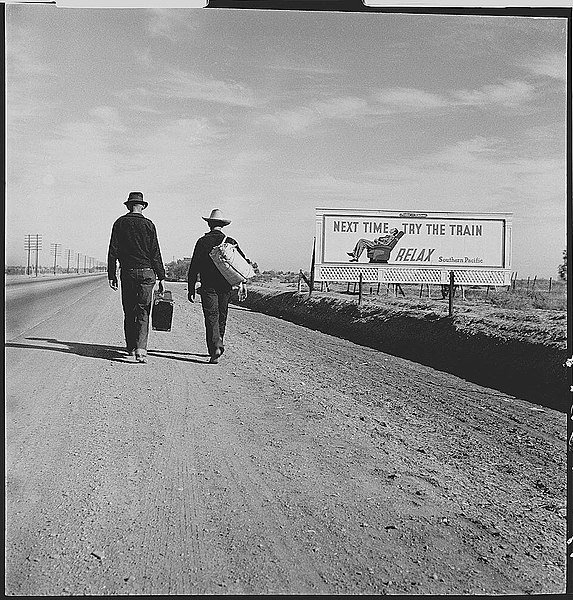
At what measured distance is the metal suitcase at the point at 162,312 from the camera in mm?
3775

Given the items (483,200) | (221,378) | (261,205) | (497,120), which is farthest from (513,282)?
(221,378)

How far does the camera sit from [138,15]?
356 centimetres

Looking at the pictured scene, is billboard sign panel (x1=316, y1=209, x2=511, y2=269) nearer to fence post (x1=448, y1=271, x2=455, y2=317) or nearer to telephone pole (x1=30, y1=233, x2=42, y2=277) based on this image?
fence post (x1=448, y1=271, x2=455, y2=317)

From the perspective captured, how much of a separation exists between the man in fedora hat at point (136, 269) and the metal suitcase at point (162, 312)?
5cm

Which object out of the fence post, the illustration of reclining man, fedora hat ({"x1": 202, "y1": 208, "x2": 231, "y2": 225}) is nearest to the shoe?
fedora hat ({"x1": 202, "y1": 208, "x2": 231, "y2": 225})

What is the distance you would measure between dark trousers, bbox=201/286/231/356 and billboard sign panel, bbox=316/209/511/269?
60 centimetres

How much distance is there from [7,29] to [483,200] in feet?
8.70

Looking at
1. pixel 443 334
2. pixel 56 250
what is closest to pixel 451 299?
pixel 443 334

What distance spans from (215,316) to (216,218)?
568mm

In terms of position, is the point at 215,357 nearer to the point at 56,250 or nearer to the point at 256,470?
the point at 256,470

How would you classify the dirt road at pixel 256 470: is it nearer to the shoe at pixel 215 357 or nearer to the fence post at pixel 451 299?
the shoe at pixel 215 357

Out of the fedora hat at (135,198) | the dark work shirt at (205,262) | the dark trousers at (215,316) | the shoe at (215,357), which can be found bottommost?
the shoe at (215,357)

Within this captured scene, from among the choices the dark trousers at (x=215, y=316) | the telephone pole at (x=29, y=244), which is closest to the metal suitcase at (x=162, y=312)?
the dark trousers at (x=215, y=316)

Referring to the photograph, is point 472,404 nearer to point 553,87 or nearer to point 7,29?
point 553,87
